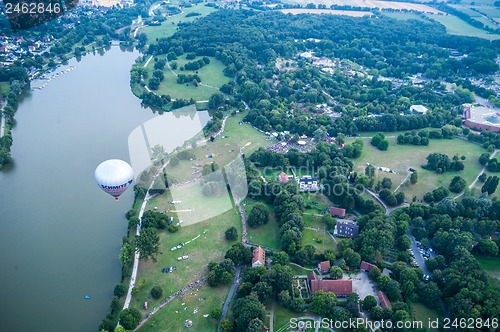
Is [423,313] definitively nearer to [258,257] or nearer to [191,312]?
[258,257]

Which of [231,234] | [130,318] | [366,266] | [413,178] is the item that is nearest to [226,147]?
[231,234]

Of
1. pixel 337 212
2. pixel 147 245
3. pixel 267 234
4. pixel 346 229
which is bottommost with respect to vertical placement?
pixel 267 234

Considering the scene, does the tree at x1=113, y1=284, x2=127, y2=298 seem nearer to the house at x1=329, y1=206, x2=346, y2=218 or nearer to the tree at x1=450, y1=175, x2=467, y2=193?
the house at x1=329, y1=206, x2=346, y2=218

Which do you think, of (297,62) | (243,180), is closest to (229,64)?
(297,62)

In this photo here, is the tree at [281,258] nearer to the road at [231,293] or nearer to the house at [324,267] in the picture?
the house at [324,267]

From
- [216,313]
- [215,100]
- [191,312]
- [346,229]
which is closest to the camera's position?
[216,313]

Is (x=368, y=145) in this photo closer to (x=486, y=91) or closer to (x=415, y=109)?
(x=415, y=109)

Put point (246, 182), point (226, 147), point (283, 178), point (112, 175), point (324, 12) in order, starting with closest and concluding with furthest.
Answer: point (112, 175)
point (246, 182)
point (283, 178)
point (226, 147)
point (324, 12)

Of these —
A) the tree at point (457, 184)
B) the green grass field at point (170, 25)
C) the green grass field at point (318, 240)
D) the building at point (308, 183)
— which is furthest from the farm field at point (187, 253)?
the green grass field at point (170, 25)
